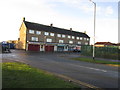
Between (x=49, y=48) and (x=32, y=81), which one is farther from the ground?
(x=49, y=48)

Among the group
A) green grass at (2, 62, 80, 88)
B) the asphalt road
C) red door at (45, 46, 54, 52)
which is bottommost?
the asphalt road

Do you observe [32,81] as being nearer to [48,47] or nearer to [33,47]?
[33,47]

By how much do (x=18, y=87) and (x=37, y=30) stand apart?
164ft

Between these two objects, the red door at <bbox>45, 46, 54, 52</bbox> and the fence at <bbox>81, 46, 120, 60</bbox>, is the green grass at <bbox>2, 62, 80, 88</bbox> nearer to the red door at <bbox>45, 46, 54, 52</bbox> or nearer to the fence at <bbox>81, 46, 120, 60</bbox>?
the fence at <bbox>81, 46, 120, 60</bbox>

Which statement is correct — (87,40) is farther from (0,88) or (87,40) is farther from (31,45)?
(0,88)

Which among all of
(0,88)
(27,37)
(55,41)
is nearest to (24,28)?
(27,37)

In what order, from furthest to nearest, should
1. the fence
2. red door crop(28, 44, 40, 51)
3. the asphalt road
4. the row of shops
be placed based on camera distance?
the row of shops → red door crop(28, 44, 40, 51) → the fence → the asphalt road

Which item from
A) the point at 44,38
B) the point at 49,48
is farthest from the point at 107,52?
the point at 44,38

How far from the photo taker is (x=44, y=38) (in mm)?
56656

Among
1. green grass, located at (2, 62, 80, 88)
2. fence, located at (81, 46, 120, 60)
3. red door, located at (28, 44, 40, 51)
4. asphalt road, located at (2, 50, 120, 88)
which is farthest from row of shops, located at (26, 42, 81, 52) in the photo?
green grass, located at (2, 62, 80, 88)

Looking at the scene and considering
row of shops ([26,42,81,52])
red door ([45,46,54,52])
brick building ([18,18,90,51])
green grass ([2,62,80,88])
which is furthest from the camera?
red door ([45,46,54,52])

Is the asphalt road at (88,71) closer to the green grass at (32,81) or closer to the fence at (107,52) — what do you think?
the green grass at (32,81)

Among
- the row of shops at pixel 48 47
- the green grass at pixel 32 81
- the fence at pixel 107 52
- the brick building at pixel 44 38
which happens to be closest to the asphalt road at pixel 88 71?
the green grass at pixel 32 81

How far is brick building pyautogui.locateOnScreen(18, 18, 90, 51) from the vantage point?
51897 millimetres
